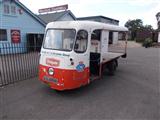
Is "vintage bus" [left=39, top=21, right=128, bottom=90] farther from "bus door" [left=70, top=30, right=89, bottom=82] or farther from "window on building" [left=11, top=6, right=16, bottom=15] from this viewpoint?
"window on building" [left=11, top=6, right=16, bottom=15]

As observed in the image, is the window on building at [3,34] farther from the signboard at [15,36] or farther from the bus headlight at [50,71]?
the bus headlight at [50,71]

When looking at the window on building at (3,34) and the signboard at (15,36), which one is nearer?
A: the window on building at (3,34)

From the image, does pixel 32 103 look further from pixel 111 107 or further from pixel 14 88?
pixel 111 107

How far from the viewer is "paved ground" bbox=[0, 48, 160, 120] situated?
418 cm

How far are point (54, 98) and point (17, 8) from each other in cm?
1252

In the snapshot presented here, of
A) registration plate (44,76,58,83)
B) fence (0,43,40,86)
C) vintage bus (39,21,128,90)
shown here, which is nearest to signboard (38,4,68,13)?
fence (0,43,40,86)

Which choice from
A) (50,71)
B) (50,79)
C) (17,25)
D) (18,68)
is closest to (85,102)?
(50,79)

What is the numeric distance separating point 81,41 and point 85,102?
2010 mm

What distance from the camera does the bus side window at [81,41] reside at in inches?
207

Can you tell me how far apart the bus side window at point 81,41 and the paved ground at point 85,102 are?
1.56 meters

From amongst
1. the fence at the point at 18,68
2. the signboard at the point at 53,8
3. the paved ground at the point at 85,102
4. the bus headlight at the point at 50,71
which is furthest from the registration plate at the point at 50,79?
the signboard at the point at 53,8

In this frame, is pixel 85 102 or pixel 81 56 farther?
pixel 81 56

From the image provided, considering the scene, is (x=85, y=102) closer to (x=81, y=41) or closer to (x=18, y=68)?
(x=81, y=41)

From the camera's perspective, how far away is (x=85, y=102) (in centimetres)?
496
